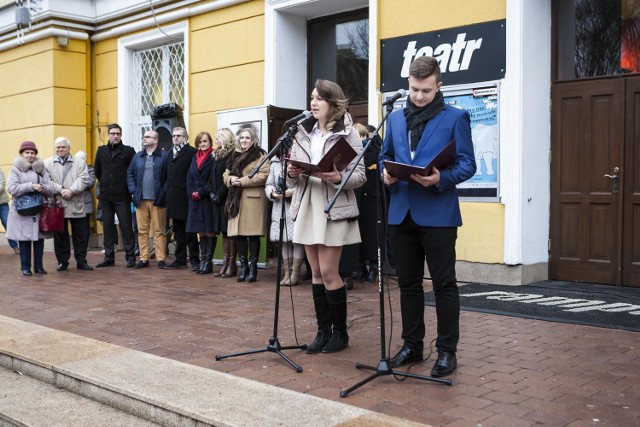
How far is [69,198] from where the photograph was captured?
10.2 meters

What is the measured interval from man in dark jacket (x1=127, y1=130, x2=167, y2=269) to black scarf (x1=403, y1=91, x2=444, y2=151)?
6.17 m

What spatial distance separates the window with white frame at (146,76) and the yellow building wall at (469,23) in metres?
4.78

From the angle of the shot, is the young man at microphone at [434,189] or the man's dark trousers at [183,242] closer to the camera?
the young man at microphone at [434,189]

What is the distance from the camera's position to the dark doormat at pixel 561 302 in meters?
6.34

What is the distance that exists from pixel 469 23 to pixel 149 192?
4898mm

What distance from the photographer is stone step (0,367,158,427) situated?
4082mm

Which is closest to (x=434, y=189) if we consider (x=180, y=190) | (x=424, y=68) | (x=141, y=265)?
(x=424, y=68)

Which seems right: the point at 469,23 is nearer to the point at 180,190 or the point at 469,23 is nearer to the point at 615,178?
the point at 615,178

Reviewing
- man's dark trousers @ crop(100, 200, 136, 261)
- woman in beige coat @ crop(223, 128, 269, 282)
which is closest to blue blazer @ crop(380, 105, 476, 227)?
woman in beige coat @ crop(223, 128, 269, 282)

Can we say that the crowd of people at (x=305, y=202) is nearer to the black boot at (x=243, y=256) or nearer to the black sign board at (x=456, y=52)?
the black boot at (x=243, y=256)

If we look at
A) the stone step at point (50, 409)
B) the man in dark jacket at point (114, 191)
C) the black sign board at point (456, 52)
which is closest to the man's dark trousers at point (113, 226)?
the man in dark jacket at point (114, 191)

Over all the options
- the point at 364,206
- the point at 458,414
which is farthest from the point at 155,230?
the point at 458,414

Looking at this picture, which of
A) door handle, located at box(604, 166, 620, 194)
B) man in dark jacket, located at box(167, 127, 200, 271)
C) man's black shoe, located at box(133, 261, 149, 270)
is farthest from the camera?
man's black shoe, located at box(133, 261, 149, 270)

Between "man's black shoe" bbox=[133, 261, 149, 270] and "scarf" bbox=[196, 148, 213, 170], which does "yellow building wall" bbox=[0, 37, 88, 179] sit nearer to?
"man's black shoe" bbox=[133, 261, 149, 270]
